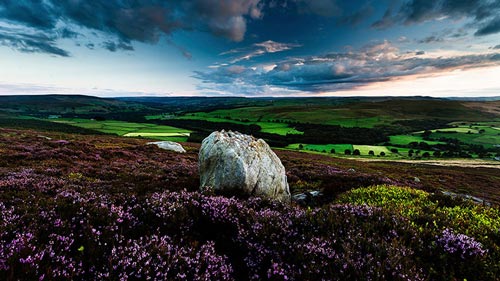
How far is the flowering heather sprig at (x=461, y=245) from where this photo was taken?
14.5ft

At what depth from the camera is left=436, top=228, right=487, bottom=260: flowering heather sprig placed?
4.41 metres

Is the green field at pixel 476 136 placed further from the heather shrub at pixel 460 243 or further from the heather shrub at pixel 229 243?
the heather shrub at pixel 229 243

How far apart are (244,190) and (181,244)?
5722mm

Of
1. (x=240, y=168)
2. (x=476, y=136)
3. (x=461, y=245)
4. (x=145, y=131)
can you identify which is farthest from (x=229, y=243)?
(x=476, y=136)

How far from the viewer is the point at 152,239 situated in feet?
14.0

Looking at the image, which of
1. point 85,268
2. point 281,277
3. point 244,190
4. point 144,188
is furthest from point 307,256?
point 144,188

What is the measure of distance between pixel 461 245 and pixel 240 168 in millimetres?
7329

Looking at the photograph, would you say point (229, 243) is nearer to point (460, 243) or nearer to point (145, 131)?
point (460, 243)

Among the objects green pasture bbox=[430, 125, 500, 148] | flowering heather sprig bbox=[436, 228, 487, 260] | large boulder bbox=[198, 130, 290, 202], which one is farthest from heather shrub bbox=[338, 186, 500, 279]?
green pasture bbox=[430, 125, 500, 148]

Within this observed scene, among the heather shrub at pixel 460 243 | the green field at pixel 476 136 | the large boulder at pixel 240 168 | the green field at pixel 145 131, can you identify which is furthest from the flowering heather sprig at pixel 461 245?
the green field at pixel 476 136

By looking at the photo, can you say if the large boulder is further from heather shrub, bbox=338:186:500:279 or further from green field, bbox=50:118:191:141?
green field, bbox=50:118:191:141

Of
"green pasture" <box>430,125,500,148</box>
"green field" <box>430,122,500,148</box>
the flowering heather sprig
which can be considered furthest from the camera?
"green pasture" <box>430,125,500,148</box>

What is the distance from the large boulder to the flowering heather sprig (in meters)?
6.59

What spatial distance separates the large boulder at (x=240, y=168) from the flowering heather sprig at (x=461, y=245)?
259 inches
